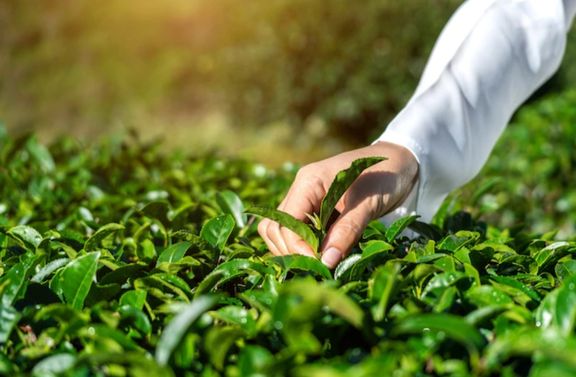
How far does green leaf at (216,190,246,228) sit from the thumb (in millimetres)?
530

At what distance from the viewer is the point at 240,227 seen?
2.26m

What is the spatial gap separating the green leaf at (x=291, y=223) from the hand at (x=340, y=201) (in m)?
0.01

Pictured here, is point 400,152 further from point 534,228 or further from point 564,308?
point 534,228

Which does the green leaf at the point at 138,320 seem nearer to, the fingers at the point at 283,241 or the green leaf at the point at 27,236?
the fingers at the point at 283,241

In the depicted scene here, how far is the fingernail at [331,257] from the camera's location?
166 cm

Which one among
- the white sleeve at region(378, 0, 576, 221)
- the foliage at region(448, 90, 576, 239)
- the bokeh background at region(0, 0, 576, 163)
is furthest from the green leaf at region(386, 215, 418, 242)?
A: the bokeh background at region(0, 0, 576, 163)

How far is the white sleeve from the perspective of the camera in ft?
7.50

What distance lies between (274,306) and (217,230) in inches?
24.0

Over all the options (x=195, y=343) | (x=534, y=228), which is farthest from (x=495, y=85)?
(x=534, y=228)

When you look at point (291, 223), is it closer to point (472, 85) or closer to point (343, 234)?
point (343, 234)

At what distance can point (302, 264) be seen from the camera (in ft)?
5.22

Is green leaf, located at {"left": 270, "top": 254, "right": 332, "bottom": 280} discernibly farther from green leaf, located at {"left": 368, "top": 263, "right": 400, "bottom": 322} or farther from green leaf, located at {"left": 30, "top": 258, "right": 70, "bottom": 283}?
green leaf, located at {"left": 30, "top": 258, "right": 70, "bottom": 283}

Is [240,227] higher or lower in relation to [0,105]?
higher

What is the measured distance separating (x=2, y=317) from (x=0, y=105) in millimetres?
Answer: 12174
